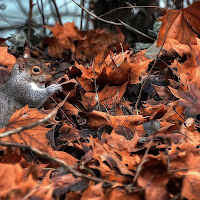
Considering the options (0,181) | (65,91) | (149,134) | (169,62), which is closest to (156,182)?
(149,134)

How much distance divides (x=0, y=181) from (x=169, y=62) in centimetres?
153

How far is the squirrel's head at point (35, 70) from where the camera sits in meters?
2.34

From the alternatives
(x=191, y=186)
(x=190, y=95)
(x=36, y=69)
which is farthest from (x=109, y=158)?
(x=36, y=69)

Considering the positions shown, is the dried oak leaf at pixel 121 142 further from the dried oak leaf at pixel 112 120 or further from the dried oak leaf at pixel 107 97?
the dried oak leaf at pixel 107 97

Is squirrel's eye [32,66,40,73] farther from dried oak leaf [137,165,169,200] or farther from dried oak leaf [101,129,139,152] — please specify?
dried oak leaf [137,165,169,200]

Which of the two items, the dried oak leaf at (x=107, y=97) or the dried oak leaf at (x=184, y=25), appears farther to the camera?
the dried oak leaf at (x=184, y=25)

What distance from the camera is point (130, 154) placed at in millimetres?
1338

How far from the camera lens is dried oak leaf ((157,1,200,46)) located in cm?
206

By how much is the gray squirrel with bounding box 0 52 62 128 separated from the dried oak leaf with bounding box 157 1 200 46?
0.80 m

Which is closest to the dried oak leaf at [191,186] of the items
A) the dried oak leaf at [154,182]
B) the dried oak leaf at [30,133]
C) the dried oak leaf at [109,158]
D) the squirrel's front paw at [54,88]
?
the dried oak leaf at [154,182]

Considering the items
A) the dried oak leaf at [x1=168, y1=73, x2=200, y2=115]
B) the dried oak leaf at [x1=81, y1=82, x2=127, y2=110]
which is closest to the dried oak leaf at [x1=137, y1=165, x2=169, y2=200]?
the dried oak leaf at [x1=168, y1=73, x2=200, y2=115]

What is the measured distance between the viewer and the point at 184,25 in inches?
83.0

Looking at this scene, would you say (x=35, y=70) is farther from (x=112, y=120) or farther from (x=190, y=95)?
(x=190, y=95)

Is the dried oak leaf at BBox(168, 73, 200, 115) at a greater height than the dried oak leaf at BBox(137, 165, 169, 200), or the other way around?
the dried oak leaf at BBox(168, 73, 200, 115)
